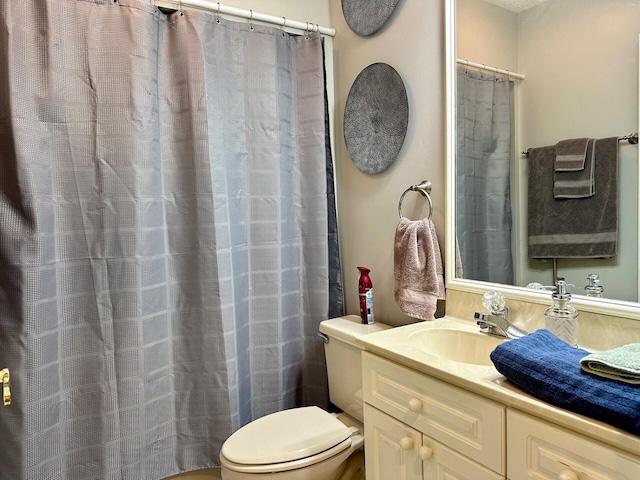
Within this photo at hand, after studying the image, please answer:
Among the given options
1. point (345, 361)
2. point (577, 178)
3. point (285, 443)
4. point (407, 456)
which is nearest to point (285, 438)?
point (285, 443)

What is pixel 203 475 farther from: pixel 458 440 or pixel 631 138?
pixel 631 138

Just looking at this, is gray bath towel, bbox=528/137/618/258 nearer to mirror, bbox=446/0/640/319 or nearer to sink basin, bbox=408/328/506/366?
mirror, bbox=446/0/640/319

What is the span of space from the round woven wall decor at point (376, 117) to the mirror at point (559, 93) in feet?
0.79

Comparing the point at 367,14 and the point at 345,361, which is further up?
the point at 367,14

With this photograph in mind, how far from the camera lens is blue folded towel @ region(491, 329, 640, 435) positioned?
758 mm

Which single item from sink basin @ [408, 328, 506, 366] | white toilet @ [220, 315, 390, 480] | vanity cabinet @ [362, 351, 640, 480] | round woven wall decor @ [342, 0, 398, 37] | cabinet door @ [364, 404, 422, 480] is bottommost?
white toilet @ [220, 315, 390, 480]

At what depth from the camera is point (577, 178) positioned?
122cm

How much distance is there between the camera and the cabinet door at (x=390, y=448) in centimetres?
117

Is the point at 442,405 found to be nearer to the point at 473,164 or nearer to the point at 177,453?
the point at 473,164

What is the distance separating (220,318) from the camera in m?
1.77

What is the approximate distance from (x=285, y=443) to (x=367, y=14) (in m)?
1.72

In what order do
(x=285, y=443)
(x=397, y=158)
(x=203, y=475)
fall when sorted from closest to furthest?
1. (x=285, y=443)
2. (x=397, y=158)
3. (x=203, y=475)

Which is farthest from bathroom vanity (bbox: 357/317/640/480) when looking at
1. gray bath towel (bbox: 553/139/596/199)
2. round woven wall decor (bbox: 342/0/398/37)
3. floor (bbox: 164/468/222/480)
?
round woven wall decor (bbox: 342/0/398/37)

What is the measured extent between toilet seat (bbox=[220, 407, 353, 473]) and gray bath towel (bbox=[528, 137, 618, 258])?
92 centimetres
